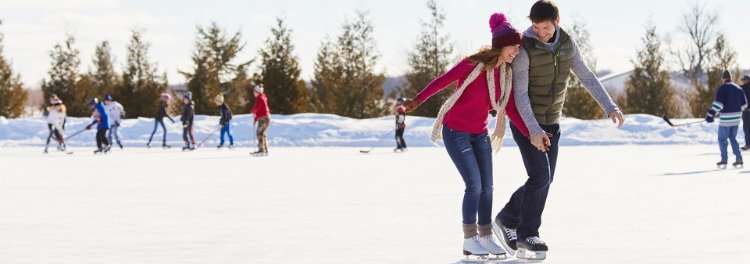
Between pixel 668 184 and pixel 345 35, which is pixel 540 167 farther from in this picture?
pixel 345 35

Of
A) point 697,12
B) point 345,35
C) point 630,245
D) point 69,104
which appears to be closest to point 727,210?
point 630,245

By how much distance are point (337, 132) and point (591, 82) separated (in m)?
23.5

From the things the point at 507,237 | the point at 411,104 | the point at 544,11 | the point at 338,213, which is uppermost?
the point at 544,11

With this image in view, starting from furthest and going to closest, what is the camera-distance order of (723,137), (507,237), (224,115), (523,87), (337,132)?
(337,132) → (224,115) → (723,137) → (507,237) → (523,87)

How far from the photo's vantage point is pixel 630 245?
22.8 feet

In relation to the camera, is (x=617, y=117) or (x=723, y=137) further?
(x=723, y=137)

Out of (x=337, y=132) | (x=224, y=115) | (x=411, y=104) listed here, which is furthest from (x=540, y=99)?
(x=337, y=132)

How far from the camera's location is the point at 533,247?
6270 millimetres

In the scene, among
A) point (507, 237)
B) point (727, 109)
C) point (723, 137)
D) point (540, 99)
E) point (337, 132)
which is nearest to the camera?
point (540, 99)

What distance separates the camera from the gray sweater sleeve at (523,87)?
19.8 feet

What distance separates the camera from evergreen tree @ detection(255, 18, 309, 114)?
3762cm

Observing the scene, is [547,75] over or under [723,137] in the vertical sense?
over

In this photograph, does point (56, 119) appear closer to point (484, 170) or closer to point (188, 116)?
point (188, 116)

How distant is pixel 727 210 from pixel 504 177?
4.89m
